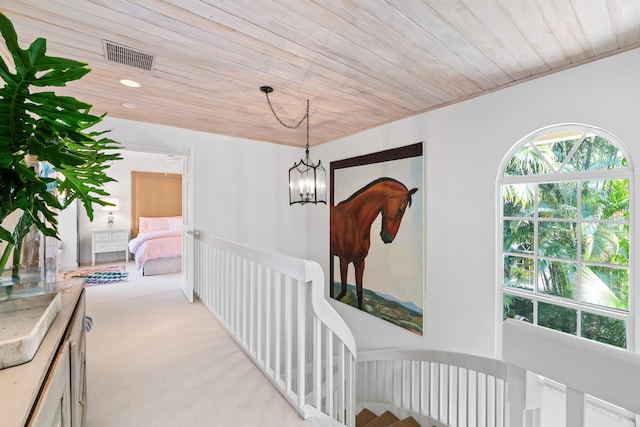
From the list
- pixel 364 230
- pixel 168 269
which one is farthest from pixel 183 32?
pixel 168 269

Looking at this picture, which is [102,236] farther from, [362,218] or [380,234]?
[380,234]

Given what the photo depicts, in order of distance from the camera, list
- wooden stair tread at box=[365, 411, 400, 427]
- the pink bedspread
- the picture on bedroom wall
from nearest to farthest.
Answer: wooden stair tread at box=[365, 411, 400, 427], the picture on bedroom wall, the pink bedspread

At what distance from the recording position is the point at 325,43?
1.77m

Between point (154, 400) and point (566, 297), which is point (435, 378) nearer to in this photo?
point (566, 297)

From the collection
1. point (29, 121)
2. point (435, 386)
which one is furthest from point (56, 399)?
point (435, 386)

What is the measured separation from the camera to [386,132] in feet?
11.2

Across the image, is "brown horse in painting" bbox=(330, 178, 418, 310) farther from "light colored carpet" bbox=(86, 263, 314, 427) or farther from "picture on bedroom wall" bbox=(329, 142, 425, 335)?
"light colored carpet" bbox=(86, 263, 314, 427)

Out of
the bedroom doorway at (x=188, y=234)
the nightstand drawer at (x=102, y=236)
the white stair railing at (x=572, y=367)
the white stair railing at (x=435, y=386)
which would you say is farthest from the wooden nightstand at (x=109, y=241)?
the white stair railing at (x=572, y=367)

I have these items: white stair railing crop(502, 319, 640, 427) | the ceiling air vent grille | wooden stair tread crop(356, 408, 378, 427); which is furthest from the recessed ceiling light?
wooden stair tread crop(356, 408, 378, 427)

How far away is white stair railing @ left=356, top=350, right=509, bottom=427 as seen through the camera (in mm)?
2393

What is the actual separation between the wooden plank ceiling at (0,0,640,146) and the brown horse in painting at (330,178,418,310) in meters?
1.03

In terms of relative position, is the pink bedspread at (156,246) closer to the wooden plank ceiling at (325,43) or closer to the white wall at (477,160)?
the wooden plank ceiling at (325,43)

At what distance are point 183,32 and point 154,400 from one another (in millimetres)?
2145

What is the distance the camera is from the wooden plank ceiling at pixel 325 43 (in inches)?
58.6
